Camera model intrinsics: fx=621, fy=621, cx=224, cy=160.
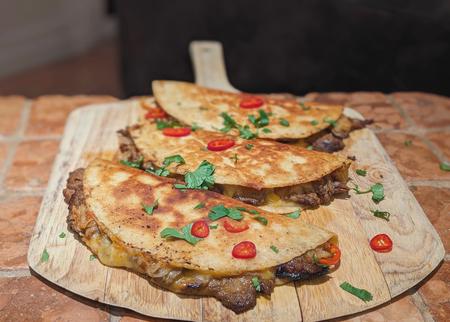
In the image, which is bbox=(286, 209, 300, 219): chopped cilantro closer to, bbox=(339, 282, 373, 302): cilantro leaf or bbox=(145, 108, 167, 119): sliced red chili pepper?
bbox=(339, 282, 373, 302): cilantro leaf

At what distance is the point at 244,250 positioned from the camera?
261 cm

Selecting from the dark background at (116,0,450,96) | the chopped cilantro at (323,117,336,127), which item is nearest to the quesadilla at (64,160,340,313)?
the chopped cilantro at (323,117,336,127)

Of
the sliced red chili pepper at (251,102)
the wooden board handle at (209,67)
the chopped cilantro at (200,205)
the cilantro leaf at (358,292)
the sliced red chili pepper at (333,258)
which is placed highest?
the chopped cilantro at (200,205)

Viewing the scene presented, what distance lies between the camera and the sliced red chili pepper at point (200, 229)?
8.82 feet

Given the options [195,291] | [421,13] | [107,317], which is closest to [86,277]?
[107,317]

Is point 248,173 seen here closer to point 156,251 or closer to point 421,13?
point 156,251

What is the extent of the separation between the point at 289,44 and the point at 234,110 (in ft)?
8.31

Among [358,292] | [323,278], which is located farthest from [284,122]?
[358,292]

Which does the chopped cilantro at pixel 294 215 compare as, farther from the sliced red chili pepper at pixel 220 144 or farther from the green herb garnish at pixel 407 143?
the green herb garnish at pixel 407 143

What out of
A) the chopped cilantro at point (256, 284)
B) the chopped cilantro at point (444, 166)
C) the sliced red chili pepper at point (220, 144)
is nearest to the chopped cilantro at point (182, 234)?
the chopped cilantro at point (256, 284)

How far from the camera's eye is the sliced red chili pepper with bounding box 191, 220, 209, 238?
269 cm

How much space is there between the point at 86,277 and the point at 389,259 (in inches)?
53.8

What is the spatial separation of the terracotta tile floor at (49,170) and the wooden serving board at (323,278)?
0.07 m

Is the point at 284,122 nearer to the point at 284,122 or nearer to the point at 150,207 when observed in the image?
the point at 284,122
